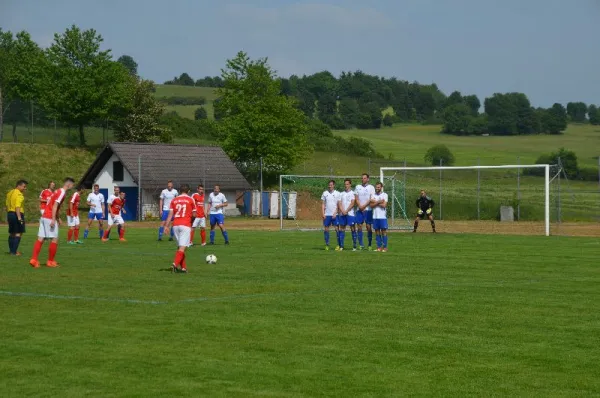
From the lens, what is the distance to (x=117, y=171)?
72.6m

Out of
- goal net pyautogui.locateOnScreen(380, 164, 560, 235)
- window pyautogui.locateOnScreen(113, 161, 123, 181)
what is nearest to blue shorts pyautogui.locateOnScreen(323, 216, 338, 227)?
goal net pyautogui.locateOnScreen(380, 164, 560, 235)

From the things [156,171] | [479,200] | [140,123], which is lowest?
[479,200]

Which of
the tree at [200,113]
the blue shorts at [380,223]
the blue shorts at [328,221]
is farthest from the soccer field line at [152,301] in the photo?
the tree at [200,113]

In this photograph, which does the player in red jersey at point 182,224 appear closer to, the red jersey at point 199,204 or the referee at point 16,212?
the referee at point 16,212

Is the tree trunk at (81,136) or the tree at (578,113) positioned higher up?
the tree at (578,113)

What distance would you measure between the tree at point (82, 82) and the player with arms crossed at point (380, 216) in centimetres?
5450

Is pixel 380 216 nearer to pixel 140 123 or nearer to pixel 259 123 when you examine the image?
pixel 259 123

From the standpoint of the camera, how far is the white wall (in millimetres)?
71562

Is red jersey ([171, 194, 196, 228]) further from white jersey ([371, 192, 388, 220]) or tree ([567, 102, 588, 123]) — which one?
tree ([567, 102, 588, 123])

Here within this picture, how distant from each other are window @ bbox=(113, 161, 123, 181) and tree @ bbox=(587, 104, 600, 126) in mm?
107132

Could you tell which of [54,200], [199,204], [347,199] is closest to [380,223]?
[347,199]

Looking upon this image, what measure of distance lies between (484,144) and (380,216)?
323 feet

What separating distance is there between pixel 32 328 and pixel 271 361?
4.14 m

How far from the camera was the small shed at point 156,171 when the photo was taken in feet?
228
